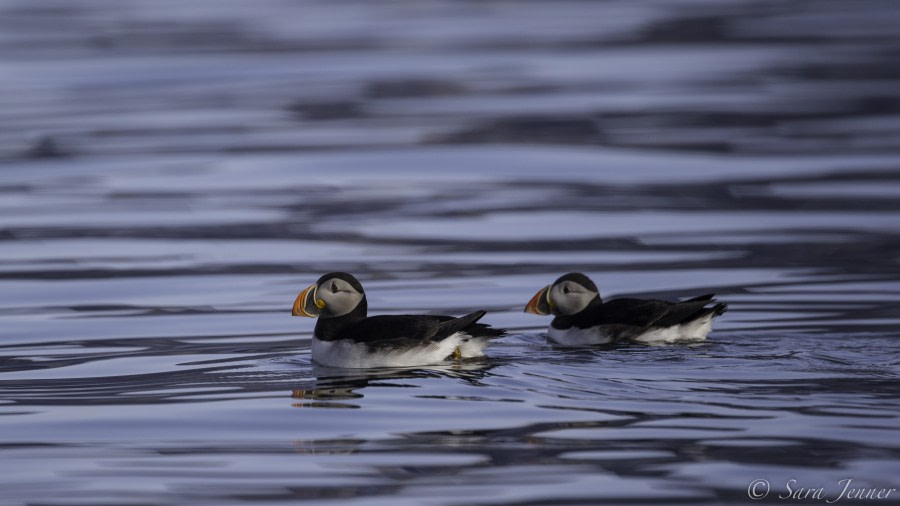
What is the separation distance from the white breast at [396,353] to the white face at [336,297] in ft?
1.05

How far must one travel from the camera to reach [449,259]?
1466 cm

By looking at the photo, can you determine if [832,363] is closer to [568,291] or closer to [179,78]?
[568,291]

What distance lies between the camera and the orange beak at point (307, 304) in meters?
10.3

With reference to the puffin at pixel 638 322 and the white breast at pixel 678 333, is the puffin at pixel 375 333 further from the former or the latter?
the white breast at pixel 678 333

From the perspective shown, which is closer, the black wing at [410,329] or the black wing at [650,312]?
the black wing at [410,329]

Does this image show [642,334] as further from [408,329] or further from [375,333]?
[375,333]

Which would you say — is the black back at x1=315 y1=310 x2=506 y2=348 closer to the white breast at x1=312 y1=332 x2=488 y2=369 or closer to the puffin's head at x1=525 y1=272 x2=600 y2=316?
the white breast at x1=312 y1=332 x2=488 y2=369

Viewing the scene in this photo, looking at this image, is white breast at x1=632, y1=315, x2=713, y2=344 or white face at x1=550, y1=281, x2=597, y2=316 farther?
white face at x1=550, y1=281, x2=597, y2=316

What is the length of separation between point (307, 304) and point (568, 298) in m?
1.87

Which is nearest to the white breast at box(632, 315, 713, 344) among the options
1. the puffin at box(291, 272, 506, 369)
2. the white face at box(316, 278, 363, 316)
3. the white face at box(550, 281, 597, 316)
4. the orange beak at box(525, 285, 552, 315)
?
the white face at box(550, 281, 597, 316)

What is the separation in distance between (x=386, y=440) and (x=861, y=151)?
46.4 feet

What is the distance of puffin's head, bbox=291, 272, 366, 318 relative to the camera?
1033 cm

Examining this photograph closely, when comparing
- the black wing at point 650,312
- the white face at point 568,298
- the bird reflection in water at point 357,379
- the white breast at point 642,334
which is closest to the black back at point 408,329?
the bird reflection in water at point 357,379

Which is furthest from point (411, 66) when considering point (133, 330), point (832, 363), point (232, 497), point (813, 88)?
point (232, 497)
